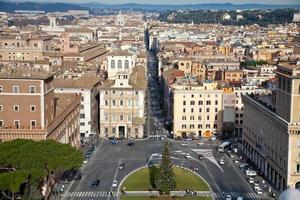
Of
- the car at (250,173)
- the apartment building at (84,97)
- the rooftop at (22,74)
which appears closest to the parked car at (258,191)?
the car at (250,173)

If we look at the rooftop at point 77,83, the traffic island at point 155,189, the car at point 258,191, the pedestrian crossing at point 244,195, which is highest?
the rooftop at point 77,83

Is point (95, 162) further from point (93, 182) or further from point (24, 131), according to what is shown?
point (24, 131)

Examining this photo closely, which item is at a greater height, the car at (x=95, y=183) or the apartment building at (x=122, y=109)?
the apartment building at (x=122, y=109)

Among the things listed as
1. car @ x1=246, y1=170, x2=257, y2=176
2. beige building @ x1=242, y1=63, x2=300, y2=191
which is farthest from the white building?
car @ x1=246, y1=170, x2=257, y2=176

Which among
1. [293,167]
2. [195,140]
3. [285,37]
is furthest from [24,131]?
[285,37]

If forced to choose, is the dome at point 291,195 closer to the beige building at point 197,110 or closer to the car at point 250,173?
the car at point 250,173

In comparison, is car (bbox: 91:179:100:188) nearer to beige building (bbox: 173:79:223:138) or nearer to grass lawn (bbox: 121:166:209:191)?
grass lawn (bbox: 121:166:209:191)

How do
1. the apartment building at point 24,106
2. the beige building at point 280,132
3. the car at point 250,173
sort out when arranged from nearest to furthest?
the beige building at point 280,132 < the apartment building at point 24,106 < the car at point 250,173

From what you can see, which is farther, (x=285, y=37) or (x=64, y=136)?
(x=285, y=37)
